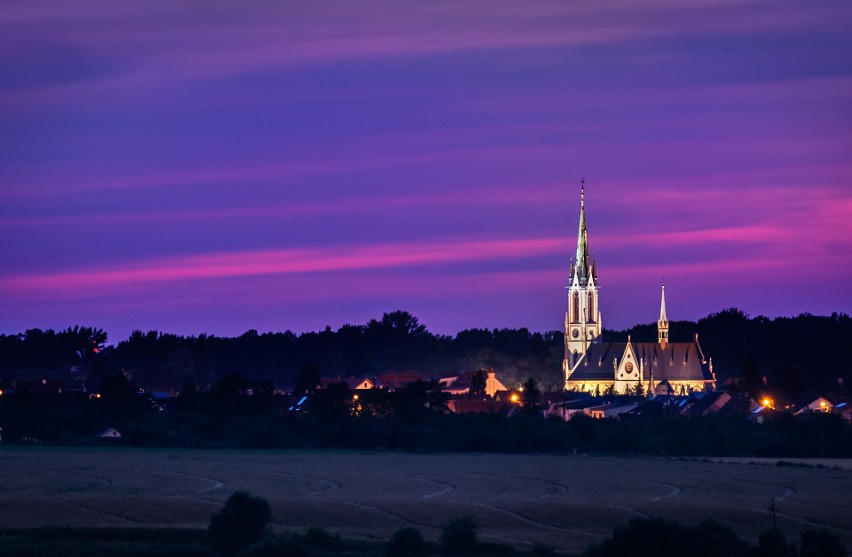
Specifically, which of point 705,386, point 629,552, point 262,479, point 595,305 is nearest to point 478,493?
point 262,479

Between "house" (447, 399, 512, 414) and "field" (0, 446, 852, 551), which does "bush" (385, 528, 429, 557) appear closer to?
"field" (0, 446, 852, 551)

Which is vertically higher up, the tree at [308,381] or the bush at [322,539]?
the tree at [308,381]

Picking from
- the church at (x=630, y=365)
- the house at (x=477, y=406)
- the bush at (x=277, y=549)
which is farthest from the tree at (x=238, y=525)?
the church at (x=630, y=365)

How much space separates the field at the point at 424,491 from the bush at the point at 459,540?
171 centimetres

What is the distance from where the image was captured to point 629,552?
3797cm

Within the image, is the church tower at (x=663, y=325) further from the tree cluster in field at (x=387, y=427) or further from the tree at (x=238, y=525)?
the tree at (x=238, y=525)

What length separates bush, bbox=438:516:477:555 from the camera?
41.0m

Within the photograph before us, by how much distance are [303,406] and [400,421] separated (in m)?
18.9

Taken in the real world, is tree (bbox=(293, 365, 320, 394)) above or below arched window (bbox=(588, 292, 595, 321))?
below

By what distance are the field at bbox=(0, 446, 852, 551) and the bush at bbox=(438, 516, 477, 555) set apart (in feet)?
5.62

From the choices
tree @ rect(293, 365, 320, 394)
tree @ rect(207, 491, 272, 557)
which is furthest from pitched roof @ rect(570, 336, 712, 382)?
tree @ rect(207, 491, 272, 557)

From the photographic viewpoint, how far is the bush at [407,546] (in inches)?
1533

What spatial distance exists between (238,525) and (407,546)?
4.81m

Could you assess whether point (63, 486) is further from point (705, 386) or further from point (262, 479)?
point (705, 386)
